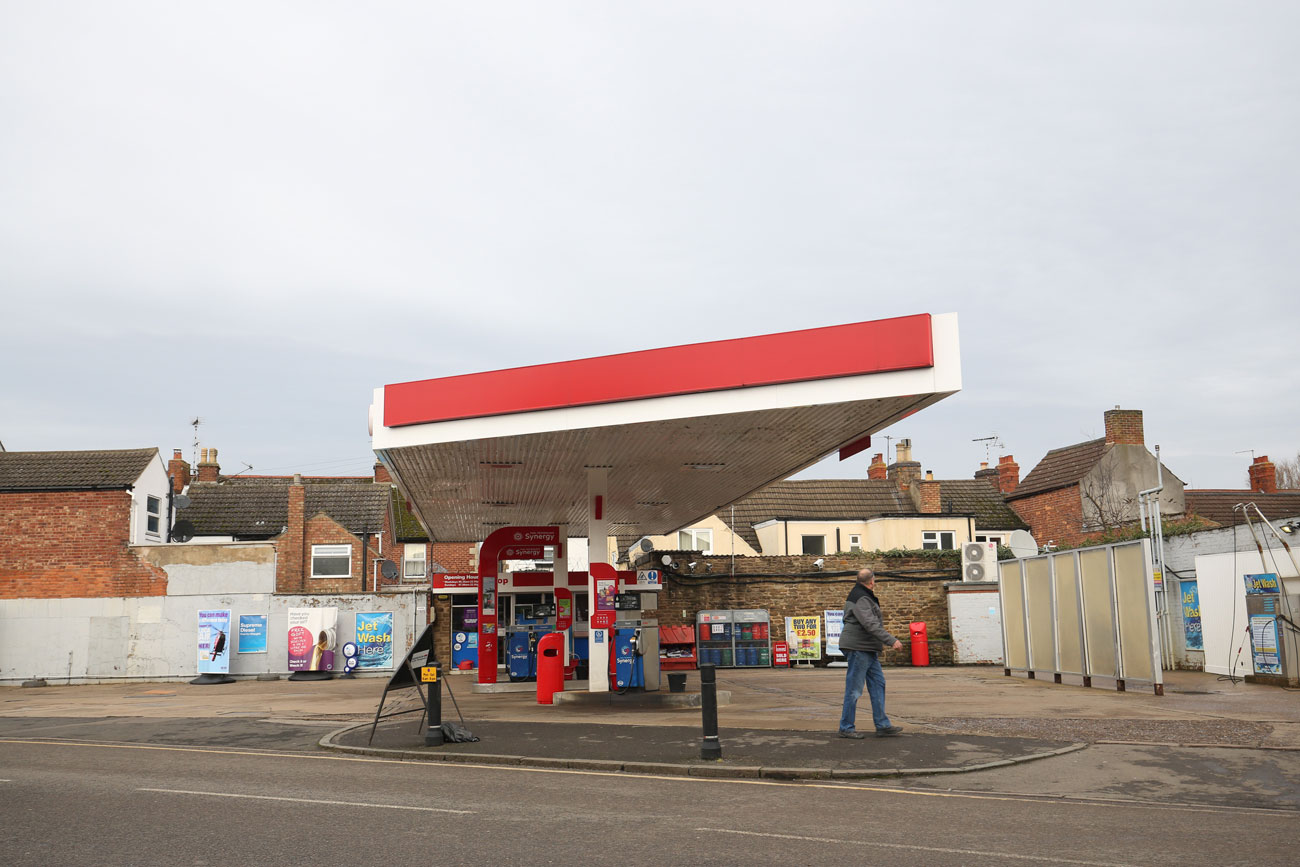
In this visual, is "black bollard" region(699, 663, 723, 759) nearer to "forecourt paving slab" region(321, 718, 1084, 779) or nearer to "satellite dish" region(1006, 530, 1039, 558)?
"forecourt paving slab" region(321, 718, 1084, 779)

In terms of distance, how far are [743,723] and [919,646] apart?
1504cm

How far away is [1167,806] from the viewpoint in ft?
25.8

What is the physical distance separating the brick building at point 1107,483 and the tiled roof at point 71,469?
31075 millimetres

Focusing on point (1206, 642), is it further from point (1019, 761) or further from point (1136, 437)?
point (1136, 437)

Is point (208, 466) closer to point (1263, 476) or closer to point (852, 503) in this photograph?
point (852, 503)

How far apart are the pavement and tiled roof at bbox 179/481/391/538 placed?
15.9m

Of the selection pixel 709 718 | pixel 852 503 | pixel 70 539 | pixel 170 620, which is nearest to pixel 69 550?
pixel 70 539

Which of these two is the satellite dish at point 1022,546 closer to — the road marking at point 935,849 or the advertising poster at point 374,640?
the advertising poster at point 374,640

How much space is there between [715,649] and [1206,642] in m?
11.9

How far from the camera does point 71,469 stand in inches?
1098

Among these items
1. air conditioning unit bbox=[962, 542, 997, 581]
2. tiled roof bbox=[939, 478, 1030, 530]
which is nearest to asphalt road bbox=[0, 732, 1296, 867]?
air conditioning unit bbox=[962, 542, 997, 581]

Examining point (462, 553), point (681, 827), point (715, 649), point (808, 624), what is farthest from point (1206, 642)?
point (462, 553)

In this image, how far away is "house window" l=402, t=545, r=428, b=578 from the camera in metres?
42.8

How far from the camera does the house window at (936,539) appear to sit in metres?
40.1
